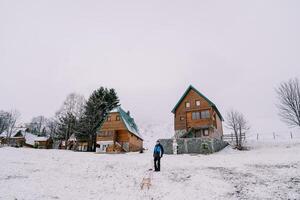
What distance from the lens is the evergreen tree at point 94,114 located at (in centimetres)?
4278

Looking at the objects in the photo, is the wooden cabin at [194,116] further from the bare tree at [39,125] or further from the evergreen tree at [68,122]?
the bare tree at [39,125]

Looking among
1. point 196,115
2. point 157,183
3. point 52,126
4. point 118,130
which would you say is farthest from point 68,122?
point 52,126

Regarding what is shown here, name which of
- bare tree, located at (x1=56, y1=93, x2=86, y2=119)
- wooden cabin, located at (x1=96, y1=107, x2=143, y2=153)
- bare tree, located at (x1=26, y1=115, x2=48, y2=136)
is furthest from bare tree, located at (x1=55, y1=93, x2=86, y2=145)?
bare tree, located at (x1=26, y1=115, x2=48, y2=136)

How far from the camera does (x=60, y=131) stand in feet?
156

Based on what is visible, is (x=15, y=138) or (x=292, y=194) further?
(x=15, y=138)

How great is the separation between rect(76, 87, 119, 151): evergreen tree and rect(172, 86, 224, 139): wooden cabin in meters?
16.9

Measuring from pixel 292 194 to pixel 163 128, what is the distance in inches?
3970

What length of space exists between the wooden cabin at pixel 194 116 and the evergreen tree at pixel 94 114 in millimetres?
16856

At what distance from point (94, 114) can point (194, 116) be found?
21.4m

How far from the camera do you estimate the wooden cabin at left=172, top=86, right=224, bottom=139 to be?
114ft

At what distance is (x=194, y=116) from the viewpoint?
119 ft

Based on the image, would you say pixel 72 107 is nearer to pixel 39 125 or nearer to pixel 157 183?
pixel 157 183

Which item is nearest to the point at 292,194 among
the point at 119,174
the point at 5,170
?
the point at 119,174

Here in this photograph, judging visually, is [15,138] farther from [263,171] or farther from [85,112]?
[263,171]
